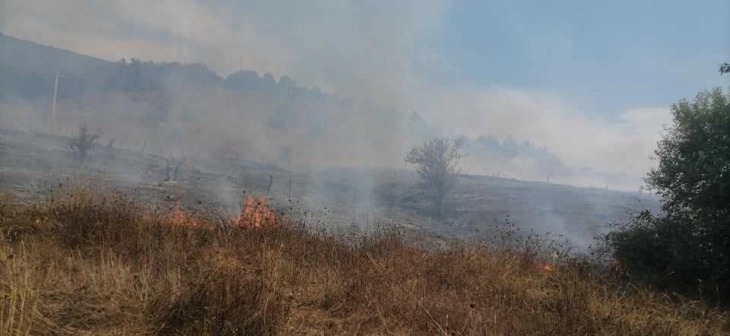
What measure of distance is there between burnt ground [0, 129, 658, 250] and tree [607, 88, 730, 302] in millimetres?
6811

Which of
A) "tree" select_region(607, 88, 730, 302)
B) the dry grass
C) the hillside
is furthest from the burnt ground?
the dry grass

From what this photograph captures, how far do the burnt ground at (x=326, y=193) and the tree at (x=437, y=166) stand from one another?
1.07 meters

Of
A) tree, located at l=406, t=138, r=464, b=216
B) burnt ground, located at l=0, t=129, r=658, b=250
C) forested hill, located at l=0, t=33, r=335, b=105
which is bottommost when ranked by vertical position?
burnt ground, located at l=0, t=129, r=658, b=250

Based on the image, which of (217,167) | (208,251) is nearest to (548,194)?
(217,167)

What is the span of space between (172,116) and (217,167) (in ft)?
88.0

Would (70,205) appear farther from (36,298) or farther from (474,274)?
(474,274)

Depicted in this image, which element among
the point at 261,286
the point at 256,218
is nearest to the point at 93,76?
the point at 256,218

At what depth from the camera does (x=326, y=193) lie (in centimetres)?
2875

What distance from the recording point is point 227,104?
73.1m

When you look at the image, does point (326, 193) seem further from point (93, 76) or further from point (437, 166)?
point (93, 76)

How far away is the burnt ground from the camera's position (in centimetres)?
1839

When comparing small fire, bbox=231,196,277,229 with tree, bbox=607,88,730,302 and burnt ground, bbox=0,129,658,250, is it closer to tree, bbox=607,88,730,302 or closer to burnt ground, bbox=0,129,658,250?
burnt ground, bbox=0,129,658,250

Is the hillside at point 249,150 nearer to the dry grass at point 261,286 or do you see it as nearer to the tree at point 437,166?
the tree at point 437,166

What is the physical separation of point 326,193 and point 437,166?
8.30m
